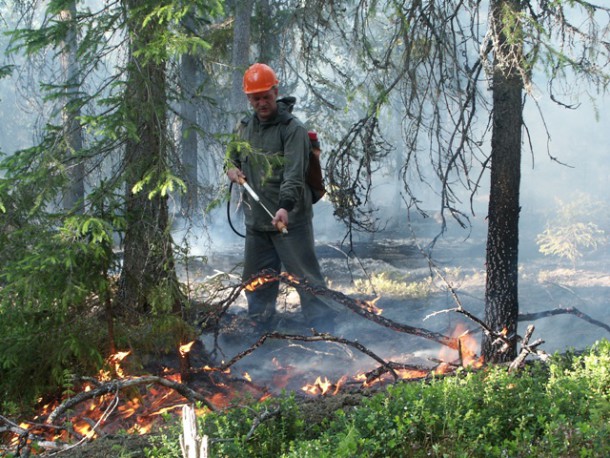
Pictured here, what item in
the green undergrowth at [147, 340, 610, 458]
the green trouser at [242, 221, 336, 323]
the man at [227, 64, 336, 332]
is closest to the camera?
the green undergrowth at [147, 340, 610, 458]

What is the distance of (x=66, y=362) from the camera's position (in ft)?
19.5

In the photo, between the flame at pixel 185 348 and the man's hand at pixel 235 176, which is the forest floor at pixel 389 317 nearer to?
the flame at pixel 185 348

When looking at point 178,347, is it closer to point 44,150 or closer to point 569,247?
point 44,150

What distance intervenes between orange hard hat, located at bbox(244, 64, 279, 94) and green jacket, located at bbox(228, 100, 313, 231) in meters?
0.43

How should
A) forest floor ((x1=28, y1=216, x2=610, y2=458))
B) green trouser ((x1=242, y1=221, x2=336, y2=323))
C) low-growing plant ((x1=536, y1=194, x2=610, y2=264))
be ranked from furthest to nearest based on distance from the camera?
low-growing plant ((x1=536, y1=194, x2=610, y2=264)) → green trouser ((x1=242, y1=221, x2=336, y2=323)) → forest floor ((x1=28, y1=216, x2=610, y2=458))

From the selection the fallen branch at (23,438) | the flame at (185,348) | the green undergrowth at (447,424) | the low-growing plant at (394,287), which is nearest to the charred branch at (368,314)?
the flame at (185,348)

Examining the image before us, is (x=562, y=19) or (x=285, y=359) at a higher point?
(x=562, y=19)

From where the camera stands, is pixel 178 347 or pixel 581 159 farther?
pixel 581 159

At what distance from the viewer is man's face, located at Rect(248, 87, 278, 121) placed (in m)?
6.89

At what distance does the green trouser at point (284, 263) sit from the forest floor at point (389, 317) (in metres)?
0.21

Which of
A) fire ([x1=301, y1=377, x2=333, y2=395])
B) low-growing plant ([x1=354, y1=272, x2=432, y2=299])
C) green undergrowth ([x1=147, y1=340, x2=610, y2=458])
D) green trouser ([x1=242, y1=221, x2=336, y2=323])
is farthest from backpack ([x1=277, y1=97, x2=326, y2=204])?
green undergrowth ([x1=147, y1=340, x2=610, y2=458])

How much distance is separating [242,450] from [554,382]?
192 centimetres

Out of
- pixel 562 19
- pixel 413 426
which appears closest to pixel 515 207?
pixel 562 19

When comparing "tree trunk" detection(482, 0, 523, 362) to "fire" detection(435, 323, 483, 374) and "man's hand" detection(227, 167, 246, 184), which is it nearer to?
"fire" detection(435, 323, 483, 374)
